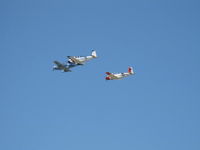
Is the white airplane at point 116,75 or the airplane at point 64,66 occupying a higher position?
the airplane at point 64,66

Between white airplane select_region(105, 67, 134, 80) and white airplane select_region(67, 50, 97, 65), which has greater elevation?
white airplane select_region(67, 50, 97, 65)

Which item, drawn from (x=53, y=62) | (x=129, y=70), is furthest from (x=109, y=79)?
(x=53, y=62)

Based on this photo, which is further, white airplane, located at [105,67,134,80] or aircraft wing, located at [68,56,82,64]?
white airplane, located at [105,67,134,80]

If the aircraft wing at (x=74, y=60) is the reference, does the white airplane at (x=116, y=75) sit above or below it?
below

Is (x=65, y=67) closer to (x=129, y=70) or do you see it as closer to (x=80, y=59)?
(x=80, y=59)

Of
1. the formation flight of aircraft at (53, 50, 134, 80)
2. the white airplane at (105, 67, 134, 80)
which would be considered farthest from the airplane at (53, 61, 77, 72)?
the white airplane at (105, 67, 134, 80)

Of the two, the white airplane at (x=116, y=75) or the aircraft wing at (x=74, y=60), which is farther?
the white airplane at (x=116, y=75)

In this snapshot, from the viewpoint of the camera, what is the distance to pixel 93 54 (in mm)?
100938

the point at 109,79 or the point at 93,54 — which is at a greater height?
the point at 93,54

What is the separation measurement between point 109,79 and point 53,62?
14756 millimetres

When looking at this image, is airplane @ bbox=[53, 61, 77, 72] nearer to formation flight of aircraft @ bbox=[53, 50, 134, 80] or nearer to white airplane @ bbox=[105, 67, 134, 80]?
formation flight of aircraft @ bbox=[53, 50, 134, 80]

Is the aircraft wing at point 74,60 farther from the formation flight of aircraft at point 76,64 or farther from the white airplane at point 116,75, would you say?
the white airplane at point 116,75

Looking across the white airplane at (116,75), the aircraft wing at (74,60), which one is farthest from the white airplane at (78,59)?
the white airplane at (116,75)

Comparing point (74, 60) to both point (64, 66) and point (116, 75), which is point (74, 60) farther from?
point (116, 75)
